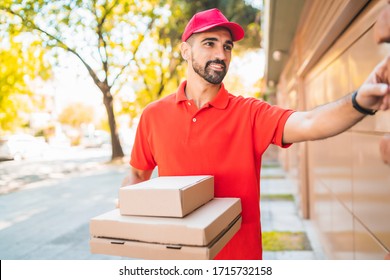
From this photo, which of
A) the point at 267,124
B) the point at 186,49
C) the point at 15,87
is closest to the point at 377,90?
the point at 267,124

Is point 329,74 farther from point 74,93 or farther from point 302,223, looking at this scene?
point 74,93

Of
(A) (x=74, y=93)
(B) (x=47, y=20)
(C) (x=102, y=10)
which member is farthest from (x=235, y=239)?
(C) (x=102, y=10)

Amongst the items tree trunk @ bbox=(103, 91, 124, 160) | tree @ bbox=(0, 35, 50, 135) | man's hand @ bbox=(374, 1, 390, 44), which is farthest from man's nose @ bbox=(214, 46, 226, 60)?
tree trunk @ bbox=(103, 91, 124, 160)

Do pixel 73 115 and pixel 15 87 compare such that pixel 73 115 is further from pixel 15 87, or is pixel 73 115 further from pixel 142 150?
pixel 142 150

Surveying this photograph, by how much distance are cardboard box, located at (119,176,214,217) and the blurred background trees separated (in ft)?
13.7

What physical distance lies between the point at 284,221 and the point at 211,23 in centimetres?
425

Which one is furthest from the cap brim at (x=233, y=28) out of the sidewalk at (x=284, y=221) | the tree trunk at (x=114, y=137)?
the tree trunk at (x=114, y=137)

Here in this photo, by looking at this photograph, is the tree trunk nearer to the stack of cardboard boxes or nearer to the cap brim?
the cap brim

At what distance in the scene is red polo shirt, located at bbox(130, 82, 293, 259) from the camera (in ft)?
5.12

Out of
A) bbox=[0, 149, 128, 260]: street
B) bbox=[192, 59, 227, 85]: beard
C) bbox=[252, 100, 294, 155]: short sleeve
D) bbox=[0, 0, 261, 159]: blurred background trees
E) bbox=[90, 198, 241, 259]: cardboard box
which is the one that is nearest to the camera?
bbox=[90, 198, 241, 259]: cardboard box

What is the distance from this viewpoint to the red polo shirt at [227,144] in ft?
5.12

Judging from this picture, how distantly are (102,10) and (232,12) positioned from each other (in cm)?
466

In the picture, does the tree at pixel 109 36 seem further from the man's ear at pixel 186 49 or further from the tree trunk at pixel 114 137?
the man's ear at pixel 186 49

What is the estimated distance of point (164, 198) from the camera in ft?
3.98
